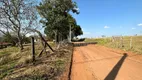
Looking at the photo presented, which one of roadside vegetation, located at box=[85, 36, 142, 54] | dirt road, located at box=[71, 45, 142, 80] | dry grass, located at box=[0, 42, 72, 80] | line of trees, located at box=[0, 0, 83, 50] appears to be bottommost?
dirt road, located at box=[71, 45, 142, 80]

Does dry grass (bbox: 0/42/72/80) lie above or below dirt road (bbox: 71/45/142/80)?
above

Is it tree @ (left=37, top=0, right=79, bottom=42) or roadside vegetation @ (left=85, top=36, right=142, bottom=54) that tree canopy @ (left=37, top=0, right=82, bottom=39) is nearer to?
tree @ (left=37, top=0, right=79, bottom=42)

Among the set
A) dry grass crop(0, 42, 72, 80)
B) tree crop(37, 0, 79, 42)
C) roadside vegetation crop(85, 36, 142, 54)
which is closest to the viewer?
dry grass crop(0, 42, 72, 80)

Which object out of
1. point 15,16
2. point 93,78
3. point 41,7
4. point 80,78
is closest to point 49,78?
point 80,78

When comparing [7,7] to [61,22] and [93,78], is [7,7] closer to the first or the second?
[61,22]

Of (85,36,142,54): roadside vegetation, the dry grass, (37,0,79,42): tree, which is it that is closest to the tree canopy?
(37,0,79,42): tree

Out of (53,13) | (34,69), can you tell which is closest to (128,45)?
(53,13)

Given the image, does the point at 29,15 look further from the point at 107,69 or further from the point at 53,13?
the point at 107,69

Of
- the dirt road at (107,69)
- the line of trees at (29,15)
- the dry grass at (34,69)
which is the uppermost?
the line of trees at (29,15)

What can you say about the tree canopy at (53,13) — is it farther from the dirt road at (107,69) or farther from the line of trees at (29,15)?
the dirt road at (107,69)

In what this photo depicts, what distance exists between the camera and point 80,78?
574cm

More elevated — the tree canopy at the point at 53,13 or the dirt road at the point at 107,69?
the tree canopy at the point at 53,13

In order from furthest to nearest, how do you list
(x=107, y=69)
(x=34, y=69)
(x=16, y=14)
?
1. (x=16, y=14)
2. (x=107, y=69)
3. (x=34, y=69)

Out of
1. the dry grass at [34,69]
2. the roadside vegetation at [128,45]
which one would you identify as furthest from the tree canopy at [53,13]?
the dry grass at [34,69]
